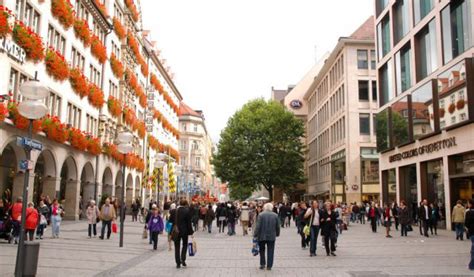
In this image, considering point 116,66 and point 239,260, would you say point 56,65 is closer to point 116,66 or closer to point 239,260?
point 116,66

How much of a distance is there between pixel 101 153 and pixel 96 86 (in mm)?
5492

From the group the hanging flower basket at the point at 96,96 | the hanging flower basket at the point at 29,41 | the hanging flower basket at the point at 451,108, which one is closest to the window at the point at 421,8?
the hanging flower basket at the point at 451,108

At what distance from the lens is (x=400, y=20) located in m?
36.6

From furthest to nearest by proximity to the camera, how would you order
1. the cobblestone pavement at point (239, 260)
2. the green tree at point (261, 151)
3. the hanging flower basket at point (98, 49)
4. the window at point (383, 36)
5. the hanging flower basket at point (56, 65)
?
the green tree at point (261, 151)
the window at point (383, 36)
the hanging flower basket at point (98, 49)
the hanging flower basket at point (56, 65)
the cobblestone pavement at point (239, 260)

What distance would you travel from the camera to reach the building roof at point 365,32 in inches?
2124

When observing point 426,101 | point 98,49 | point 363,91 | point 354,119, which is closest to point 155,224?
point 426,101

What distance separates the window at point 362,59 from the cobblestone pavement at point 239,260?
113ft

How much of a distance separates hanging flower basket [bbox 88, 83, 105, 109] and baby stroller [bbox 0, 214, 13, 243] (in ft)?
64.5

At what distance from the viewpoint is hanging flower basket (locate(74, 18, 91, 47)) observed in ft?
110

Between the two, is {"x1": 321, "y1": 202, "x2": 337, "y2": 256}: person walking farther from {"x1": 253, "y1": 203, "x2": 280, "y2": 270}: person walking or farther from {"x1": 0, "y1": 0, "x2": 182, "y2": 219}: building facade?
{"x1": 0, "y1": 0, "x2": 182, "y2": 219}: building facade

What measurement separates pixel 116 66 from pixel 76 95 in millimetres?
9223

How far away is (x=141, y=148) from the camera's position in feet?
182

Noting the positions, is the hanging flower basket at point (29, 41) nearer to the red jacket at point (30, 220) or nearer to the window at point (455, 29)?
the red jacket at point (30, 220)

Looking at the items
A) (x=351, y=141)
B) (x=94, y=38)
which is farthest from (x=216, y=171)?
(x=94, y=38)
